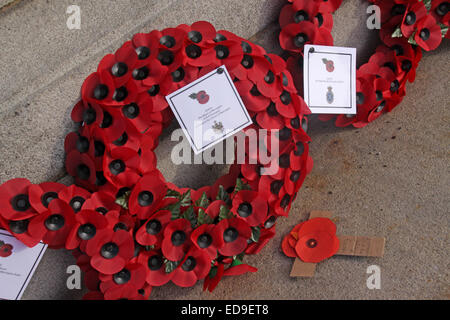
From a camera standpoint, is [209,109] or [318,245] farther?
[318,245]

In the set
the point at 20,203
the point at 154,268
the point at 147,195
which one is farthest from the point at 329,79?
the point at 20,203

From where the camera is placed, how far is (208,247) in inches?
61.4

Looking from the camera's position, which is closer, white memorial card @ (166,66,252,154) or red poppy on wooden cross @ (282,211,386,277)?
white memorial card @ (166,66,252,154)

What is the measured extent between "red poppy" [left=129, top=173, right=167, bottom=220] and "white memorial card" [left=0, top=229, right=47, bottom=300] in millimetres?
346

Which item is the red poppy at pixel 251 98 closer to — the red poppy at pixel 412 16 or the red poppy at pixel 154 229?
the red poppy at pixel 154 229

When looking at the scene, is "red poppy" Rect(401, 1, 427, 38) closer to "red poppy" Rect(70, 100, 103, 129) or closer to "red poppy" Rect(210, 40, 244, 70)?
"red poppy" Rect(210, 40, 244, 70)

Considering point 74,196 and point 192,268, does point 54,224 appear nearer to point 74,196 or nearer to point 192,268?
point 74,196

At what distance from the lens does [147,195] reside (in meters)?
1.57

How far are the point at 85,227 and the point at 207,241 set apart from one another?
0.42 m

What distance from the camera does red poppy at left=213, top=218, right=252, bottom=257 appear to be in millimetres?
1564

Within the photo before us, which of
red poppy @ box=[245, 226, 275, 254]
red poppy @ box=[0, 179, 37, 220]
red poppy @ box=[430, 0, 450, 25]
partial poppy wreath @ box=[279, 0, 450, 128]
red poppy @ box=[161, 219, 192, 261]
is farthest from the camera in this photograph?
red poppy @ box=[430, 0, 450, 25]

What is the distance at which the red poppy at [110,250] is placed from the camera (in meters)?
1.46

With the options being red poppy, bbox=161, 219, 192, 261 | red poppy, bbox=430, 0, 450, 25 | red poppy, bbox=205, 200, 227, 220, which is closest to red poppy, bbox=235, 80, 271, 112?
red poppy, bbox=205, 200, 227, 220

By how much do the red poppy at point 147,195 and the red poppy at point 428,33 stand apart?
4.11ft
